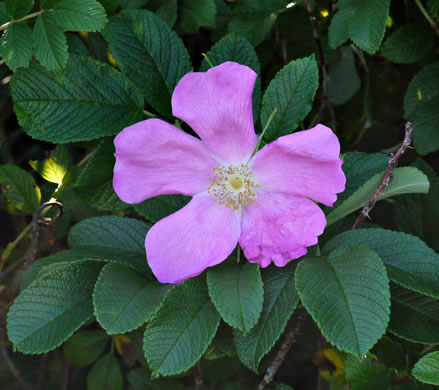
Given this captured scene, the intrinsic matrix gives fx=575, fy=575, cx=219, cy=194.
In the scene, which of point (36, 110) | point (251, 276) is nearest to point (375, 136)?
point (251, 276)

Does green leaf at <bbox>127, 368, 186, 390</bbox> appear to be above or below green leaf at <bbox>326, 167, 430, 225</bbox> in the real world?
below

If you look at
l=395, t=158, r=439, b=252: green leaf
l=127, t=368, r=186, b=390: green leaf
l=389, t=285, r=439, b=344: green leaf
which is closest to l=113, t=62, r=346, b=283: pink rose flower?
l=389, t=285, r=439, b=344: green leaf

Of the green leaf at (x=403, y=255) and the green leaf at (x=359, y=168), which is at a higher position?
the green leaf at (x=359, y=168)

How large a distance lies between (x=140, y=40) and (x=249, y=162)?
28 centimetres

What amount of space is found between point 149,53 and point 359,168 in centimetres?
41

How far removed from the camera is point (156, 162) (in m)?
0.88

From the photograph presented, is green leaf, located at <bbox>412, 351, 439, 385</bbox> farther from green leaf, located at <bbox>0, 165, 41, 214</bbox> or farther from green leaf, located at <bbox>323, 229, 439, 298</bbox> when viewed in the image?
green leaf, located at <bbox>0, 165, 41, 214</bbox>

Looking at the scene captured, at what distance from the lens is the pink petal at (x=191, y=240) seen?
0.86 metres

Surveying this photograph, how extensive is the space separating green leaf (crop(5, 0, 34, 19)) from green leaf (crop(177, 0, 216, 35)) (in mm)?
313

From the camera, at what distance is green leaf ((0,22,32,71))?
3.00ft

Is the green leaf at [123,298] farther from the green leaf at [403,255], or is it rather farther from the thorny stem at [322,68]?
the thorny stem at [322,68]

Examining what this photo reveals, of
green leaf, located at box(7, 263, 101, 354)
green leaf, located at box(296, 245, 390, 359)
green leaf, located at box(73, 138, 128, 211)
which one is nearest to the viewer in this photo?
green leaf, located at box(296, 245, 390, 359)

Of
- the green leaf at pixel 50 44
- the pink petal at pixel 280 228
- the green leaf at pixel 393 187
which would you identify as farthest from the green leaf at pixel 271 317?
the green leaf at pixel 50 44

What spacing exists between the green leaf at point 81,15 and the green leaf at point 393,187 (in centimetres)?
49
